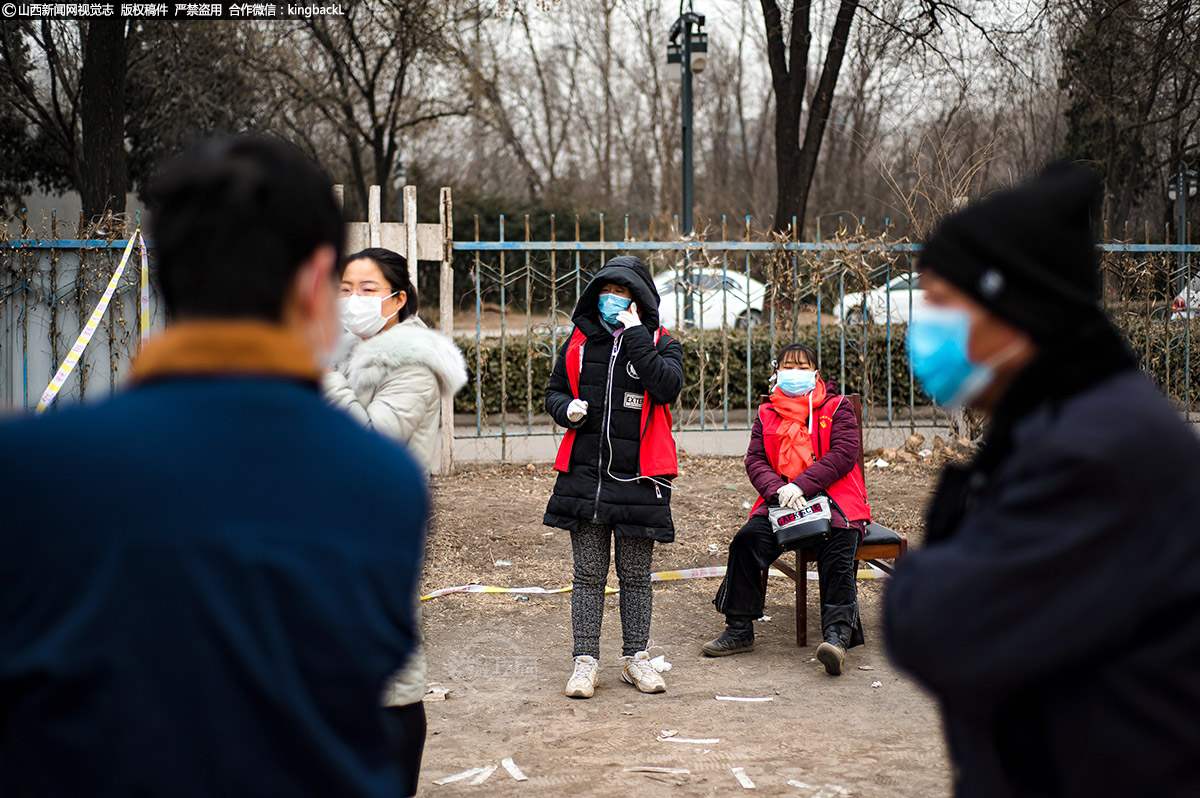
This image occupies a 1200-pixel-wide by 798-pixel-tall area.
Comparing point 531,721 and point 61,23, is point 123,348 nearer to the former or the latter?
point 531,721

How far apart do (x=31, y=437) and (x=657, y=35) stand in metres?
28.5

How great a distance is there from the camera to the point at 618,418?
4961mm

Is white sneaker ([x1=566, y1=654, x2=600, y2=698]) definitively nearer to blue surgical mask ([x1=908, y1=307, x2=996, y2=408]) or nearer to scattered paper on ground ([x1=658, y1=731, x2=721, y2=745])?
scattered paper on ground ([x1=658, y1=731, x2=721, y2=745])

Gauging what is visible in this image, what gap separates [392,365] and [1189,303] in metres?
9.63

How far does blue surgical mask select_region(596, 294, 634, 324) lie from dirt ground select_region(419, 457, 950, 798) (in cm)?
172

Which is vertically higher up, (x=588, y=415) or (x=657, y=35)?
(x=657, y=35)

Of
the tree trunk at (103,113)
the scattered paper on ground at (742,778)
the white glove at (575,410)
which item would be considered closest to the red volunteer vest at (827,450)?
the white glove at (575,410)

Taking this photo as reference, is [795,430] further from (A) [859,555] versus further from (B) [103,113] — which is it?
(B) [103,113]

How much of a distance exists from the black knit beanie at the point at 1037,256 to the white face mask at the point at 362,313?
89.8 inches

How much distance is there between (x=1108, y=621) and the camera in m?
1.42

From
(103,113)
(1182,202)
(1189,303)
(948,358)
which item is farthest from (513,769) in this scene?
(1182,202)

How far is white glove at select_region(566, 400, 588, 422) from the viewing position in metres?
4.90

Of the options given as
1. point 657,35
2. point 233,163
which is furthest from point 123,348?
point 657,35

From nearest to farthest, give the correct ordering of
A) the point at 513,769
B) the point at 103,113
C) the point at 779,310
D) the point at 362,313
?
the point at 362,313, the point at 513,769, the point at 779,310, the point at 103,113
